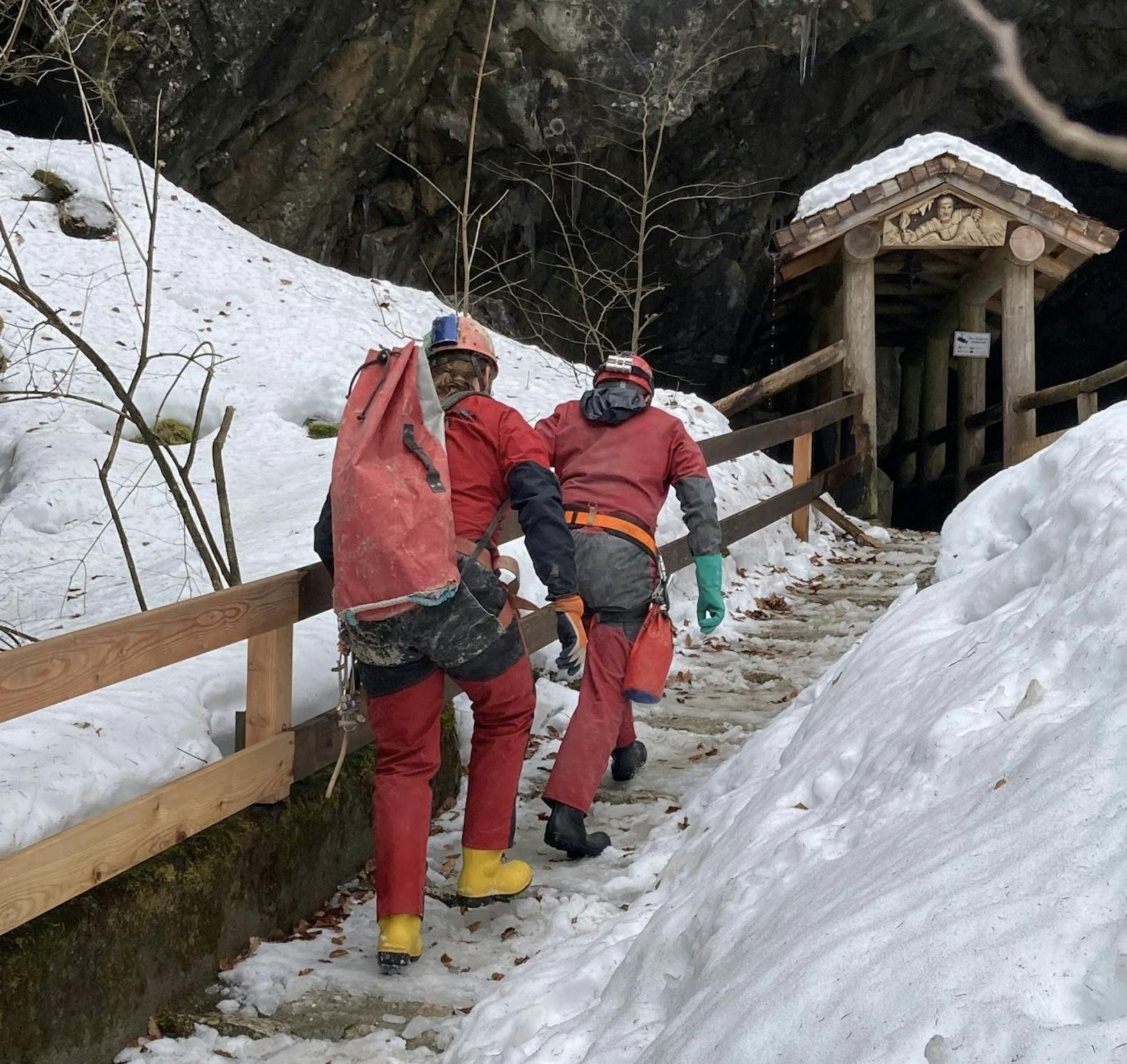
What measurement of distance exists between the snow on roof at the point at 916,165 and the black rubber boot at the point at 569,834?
26.7ft

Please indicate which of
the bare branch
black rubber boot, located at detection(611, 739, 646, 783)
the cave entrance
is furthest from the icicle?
the bare branch

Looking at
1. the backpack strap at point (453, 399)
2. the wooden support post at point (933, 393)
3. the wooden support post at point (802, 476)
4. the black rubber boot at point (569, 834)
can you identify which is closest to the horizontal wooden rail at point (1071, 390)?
the wooden support post at point (802, 476)

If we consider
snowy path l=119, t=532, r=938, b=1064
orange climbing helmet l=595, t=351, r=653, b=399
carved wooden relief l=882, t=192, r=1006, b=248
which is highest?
carved wooden relief l=882, t=192, r=1006, b=248

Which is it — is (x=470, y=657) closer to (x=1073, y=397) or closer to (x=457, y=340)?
(x=457, y=340)

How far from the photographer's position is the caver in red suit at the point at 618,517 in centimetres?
422

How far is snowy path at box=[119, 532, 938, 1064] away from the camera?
2936mm

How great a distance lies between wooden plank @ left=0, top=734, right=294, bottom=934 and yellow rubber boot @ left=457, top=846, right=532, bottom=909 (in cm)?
65

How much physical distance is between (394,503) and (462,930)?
1.44 m

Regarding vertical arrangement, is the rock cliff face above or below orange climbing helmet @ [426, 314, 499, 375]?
above

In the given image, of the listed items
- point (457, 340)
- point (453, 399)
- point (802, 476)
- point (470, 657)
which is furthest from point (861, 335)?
point (470, 657)

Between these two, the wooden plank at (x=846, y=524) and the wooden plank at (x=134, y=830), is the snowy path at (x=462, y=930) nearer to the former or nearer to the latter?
the wooden plank at (x=134, y=830)

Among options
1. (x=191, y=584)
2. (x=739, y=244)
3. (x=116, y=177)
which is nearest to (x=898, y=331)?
(x=739, y=244)

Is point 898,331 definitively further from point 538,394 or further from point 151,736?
point 151,736

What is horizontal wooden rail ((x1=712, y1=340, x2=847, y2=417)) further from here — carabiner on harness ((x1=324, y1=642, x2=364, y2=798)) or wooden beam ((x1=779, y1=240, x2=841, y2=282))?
carabiner on harness ((x1=324, y1=642, x2=364, y2=798))
